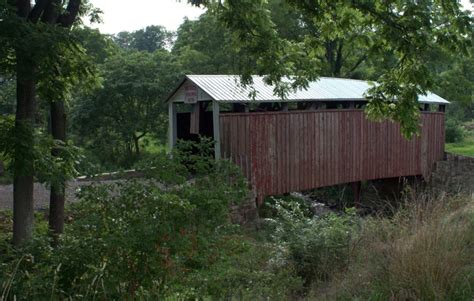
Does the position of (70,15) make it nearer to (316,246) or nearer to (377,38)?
(377,38)

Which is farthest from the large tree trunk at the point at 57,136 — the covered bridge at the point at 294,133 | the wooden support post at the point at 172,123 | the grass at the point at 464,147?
the grass at the point at 464,147

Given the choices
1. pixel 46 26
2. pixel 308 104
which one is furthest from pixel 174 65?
pixel 46 26

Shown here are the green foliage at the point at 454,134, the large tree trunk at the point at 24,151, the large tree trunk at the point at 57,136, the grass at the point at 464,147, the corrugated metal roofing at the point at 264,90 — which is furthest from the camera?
the green foliage at the point at 454,134

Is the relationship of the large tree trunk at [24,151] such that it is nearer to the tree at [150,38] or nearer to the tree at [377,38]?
A: the tree at [377,38]

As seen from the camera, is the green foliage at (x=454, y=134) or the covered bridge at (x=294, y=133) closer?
the covered bridge at (x=294, y=133)

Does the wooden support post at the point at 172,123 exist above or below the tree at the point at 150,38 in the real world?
below

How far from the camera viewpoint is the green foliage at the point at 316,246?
219 inches

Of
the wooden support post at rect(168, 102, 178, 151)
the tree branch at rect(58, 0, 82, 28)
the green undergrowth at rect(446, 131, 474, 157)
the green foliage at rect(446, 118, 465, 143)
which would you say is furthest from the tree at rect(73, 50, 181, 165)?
the green foliage at rect(446, 118, 465, 143)

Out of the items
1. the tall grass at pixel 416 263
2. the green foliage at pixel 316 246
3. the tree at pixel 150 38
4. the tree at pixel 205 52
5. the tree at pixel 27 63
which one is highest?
the tree at pixel 150 38

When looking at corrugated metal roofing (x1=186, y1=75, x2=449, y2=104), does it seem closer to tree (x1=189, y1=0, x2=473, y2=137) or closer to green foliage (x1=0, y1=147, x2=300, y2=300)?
tree (x1=189, y1=0, x2=473, y2=137)

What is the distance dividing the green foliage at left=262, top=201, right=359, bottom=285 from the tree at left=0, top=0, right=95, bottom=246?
2.86 metres

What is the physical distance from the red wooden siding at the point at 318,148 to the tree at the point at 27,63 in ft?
Result: 24.4

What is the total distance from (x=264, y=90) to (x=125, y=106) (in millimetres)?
6946

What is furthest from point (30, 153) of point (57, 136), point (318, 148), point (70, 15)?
point (318, 148)
